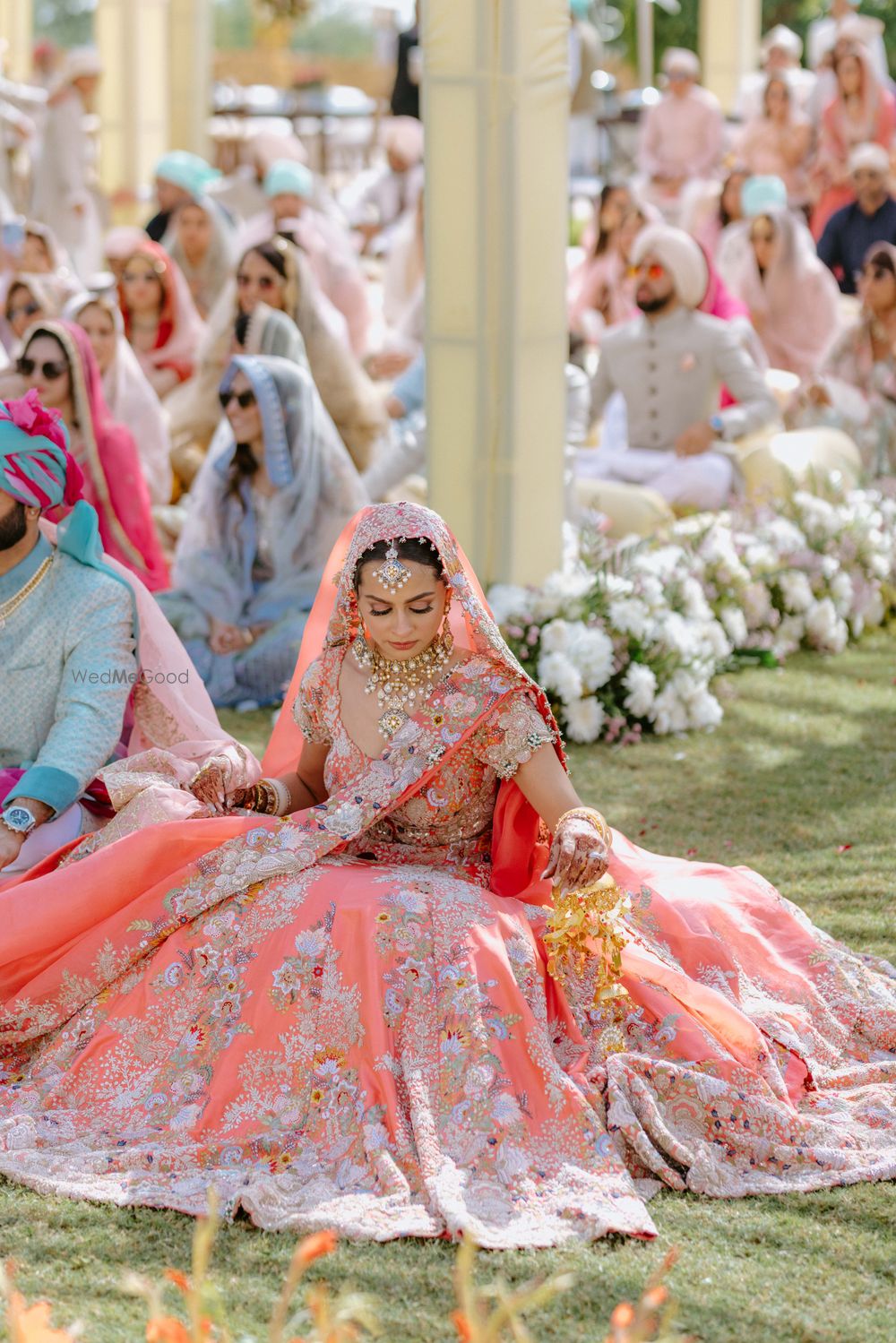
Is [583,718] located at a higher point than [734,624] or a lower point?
lower

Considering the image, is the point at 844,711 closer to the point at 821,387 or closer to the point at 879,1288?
the point at 821,387

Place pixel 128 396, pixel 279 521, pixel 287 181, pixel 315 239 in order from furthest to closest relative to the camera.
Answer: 1. pixel 287 181
2. pixel 315 239
3. pixel 128 396
4. pixel 279 521

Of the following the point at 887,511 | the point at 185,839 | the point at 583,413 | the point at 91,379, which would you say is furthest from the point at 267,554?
the point at 185,839

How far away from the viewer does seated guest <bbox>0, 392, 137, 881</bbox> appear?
3.74 metres

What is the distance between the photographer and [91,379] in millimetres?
6090

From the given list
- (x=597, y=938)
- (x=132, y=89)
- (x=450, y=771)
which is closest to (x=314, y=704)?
(x=450, y=771)

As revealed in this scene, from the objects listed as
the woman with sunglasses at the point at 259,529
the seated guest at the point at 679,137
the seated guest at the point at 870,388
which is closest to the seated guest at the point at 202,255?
the seated guest at the point at 870,388

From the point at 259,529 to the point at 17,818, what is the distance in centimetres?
306

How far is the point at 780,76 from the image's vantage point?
47.5ft

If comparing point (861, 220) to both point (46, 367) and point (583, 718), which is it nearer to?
point (583, 718)

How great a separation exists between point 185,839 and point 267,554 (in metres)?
3.30

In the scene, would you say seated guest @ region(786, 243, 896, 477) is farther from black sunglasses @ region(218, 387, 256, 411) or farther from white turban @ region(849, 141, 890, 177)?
white turban @ region(849, 141, 890, 177)

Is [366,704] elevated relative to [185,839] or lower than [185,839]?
elevated

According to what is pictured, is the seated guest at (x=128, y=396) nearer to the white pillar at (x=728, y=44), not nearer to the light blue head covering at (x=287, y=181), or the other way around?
the light blue head covering at (x=287, y=181)
